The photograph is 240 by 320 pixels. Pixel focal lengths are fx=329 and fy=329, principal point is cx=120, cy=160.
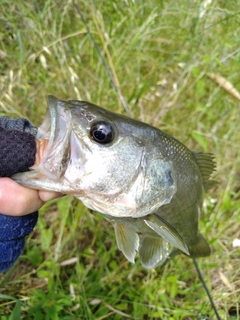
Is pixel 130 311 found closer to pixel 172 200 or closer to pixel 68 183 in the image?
pixel 172 200

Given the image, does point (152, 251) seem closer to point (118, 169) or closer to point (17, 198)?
point (118, 169)

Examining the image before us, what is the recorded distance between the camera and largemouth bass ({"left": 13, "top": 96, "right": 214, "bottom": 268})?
111cm

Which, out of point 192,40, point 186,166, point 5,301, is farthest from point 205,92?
point 5,301

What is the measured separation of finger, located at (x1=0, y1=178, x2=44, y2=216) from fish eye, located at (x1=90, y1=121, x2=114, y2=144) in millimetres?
288

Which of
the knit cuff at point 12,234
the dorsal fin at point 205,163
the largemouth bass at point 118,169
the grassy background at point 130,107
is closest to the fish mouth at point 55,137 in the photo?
the largemouth bass at point 118,169

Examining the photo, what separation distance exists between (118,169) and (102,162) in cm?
7

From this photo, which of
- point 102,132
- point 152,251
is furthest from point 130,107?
point 102,132

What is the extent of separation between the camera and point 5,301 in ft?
6.41

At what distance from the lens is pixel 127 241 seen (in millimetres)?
1435

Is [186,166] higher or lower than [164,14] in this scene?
lower

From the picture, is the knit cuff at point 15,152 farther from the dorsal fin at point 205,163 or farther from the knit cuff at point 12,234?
the dorsal fin at point 205,163

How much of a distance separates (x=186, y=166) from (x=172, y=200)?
17 centimetres

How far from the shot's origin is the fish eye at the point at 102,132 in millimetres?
1193

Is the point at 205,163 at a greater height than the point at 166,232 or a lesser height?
greater
